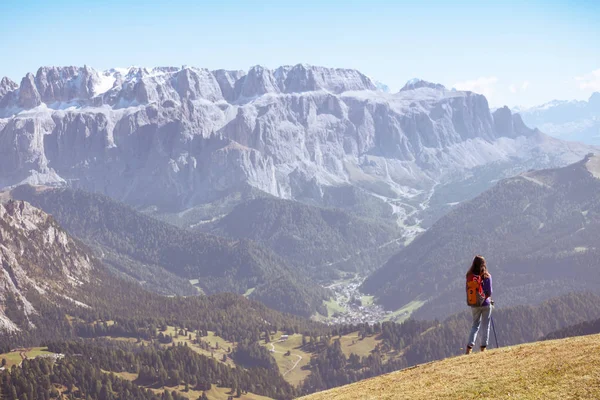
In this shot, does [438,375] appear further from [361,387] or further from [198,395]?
[198,395]

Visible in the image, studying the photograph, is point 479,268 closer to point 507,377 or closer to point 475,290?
point 475,290

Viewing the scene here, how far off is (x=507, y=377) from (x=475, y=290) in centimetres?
848

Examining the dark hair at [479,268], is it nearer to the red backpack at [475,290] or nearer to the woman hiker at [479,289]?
the woman hiker at [479,289]

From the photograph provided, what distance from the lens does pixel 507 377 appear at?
42.2 m

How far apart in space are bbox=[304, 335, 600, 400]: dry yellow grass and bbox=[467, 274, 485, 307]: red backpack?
14.4 feet

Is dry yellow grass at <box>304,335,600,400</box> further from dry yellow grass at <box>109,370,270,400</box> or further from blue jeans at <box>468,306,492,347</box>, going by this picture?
dry yellow grass at <box>109,370,270,400</box>

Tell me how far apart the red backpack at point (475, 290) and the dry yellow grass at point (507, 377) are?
14.4 feet

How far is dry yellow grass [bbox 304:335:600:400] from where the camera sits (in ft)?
127

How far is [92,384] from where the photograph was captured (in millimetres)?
177000

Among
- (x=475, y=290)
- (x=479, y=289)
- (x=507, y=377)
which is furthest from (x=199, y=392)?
(x=507, y=377)

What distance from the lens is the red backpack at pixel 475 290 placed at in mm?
48938

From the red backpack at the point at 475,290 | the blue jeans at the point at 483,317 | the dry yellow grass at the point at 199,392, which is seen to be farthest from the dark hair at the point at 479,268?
the dry yellow grass at the point at 199,392

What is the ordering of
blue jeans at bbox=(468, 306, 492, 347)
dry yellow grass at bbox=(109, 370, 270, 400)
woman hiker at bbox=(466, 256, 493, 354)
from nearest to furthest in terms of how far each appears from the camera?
1. woman hiker at bbox=(466, 256, 493, 354)
2. blue jeans at bbox=(468, 306, 492, 347)
3. dry yellow grass at bbox=(109, 370, 270, 400)

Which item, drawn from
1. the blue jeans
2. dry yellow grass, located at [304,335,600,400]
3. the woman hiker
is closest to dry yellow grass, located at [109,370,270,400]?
dry yellow grass, located at [304,335,600,400]
